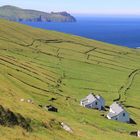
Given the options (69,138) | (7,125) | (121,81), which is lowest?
(121,81)

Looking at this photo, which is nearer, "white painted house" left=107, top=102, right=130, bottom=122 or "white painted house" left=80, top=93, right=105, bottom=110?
"white painted house" left=107, top=102, right=130, bottom=122

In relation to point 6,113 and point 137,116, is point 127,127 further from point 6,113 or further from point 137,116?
point 6,113

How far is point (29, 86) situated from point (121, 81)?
71096mm

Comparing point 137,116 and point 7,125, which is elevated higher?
point 7,125

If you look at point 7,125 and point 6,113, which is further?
point 6,113

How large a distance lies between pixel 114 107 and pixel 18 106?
67.6m

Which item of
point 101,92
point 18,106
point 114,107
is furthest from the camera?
point 101,92

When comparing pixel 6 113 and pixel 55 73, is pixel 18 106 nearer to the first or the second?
pixel 6 113

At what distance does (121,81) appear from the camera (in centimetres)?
18162

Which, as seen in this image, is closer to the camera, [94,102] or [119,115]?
[119,115]

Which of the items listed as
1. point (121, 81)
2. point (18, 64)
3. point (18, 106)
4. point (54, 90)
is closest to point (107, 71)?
point (121, 81)

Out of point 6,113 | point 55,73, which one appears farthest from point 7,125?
point 55,73

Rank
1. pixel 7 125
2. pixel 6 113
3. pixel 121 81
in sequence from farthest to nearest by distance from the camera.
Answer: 1. pixel 121 81
2. pixel 6 113
3. pixel 7 125

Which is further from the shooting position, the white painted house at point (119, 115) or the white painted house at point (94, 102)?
the white painted house at point (94, 102)
